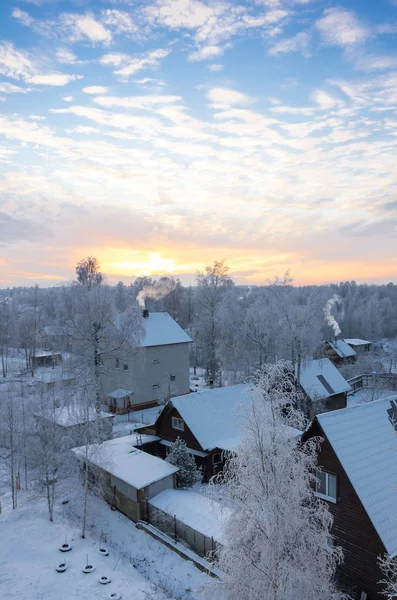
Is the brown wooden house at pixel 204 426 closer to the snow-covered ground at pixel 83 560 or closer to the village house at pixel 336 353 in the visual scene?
the snow-covered ground at pixel 83 560

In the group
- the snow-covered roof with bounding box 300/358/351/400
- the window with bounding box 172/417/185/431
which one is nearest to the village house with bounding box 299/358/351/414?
the snow-covered roof with bounding box 300/358/351/400

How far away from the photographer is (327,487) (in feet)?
49.0

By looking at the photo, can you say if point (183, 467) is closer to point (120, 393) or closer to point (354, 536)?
point (354, 536)

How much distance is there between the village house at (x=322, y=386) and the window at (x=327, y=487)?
19.5m

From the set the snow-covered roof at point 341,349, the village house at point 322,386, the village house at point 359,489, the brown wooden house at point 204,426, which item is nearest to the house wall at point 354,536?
the village house at point 359,489

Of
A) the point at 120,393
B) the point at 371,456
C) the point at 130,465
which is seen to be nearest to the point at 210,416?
the point at 130,465

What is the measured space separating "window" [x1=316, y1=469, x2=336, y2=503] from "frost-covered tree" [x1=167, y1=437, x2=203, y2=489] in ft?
26.0

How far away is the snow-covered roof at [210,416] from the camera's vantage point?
23531mm

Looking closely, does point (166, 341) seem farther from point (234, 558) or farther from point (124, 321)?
point (234, 558)

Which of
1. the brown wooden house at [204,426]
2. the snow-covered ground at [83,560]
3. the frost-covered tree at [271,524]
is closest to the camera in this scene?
the frost-covered tree at [271,524]

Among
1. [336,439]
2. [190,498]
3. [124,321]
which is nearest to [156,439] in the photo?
[190,498]

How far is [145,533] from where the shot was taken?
1847cm

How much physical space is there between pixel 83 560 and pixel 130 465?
566cm

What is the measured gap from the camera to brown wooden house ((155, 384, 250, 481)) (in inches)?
915
